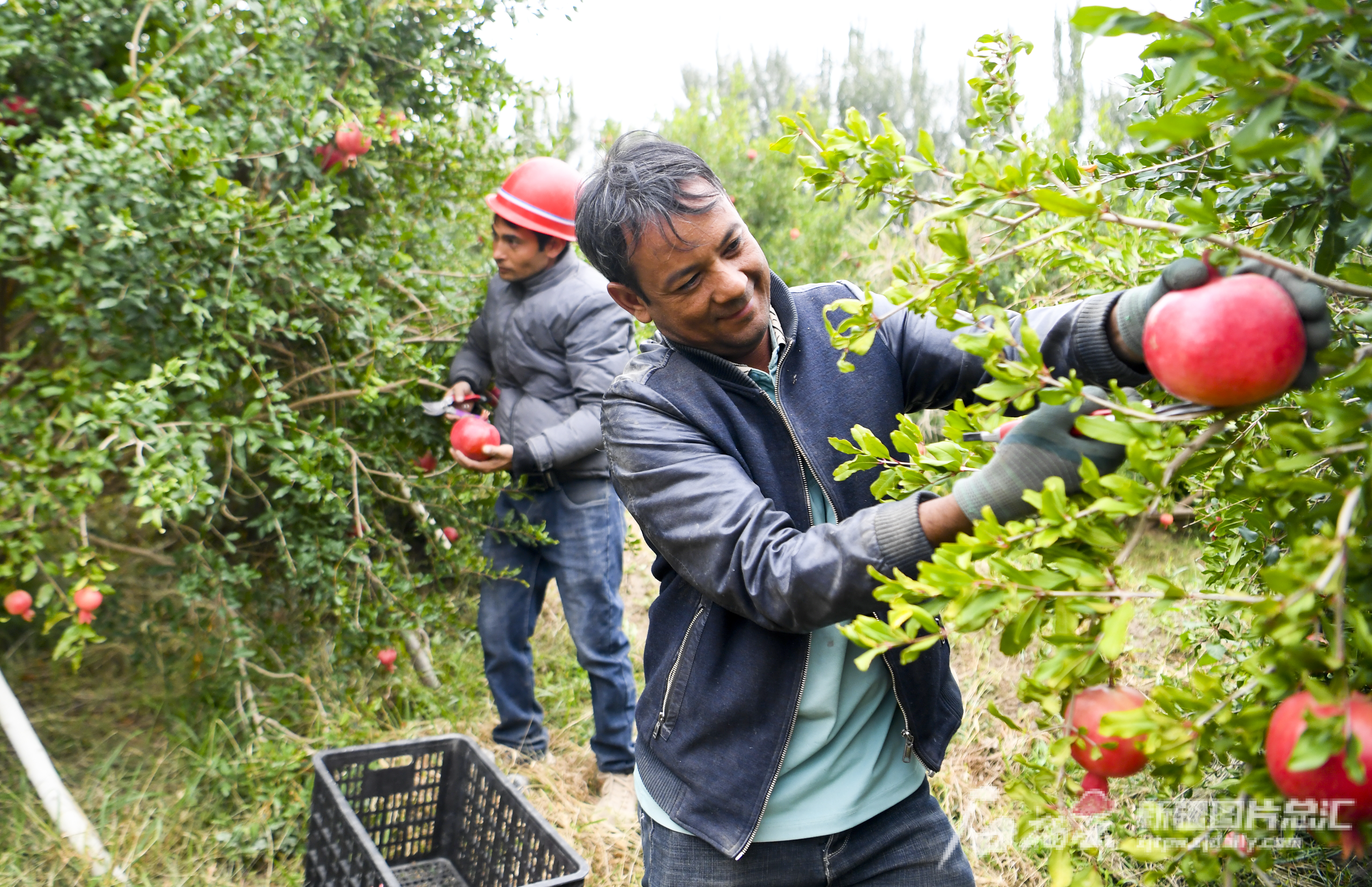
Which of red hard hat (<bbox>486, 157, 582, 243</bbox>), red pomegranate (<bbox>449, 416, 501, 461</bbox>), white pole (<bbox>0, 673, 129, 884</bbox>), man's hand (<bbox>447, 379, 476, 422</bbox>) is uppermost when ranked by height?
red hard hat (<bbox>486, 157, 582, 243</bbox>)

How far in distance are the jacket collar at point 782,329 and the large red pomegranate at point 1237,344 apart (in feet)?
2.20

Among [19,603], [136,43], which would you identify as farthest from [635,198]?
[19,603]

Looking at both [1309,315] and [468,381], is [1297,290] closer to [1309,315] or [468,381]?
[1309,315]

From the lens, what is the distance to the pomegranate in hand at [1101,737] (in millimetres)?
880

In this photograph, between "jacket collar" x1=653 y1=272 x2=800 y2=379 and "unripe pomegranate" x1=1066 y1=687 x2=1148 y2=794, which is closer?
"unripe pomegranate" x1=1066 y1=687 x2=1148 y2=794

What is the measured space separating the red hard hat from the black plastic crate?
5.13ft

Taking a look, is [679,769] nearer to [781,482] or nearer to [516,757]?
[781,482]

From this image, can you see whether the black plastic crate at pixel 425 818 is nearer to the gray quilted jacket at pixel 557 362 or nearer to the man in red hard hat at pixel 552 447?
the man in red hard hat at pixel 552 447

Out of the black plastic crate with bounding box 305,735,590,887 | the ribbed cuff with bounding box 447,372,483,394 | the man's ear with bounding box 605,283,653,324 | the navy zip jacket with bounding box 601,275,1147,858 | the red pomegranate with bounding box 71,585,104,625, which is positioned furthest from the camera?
the ribbed cuff with bounding box 447,372,483,394

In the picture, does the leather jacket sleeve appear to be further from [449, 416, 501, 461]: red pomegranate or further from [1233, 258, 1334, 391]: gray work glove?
[1233, 258, 1334, 391]: gray work glove

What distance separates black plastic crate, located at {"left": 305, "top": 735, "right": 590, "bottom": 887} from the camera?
228 cm

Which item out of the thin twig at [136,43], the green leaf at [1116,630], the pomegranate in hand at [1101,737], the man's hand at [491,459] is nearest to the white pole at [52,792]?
the man's hand at [491,459]

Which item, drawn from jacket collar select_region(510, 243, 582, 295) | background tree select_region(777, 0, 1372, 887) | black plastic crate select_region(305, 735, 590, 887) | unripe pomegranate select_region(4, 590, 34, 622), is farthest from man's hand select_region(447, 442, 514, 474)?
background tree select_region(777, 0, 1372, 887)

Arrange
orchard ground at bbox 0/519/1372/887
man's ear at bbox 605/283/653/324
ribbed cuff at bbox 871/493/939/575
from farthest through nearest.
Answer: orchard ground at bbox 0/519/1372/887 < man's ear at bbox 605/283/653/324 < ribbed cuff at bbox 871/493/939/575
